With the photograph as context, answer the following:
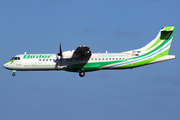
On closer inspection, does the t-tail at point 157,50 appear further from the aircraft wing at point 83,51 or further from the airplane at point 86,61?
the aircraft wing at point 83,51

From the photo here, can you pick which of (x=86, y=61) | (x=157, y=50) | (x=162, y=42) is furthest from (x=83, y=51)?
(x=162, y=42)

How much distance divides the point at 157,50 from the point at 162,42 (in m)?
1.14

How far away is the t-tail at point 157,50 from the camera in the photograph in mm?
31078

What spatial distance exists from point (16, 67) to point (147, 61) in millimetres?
14120

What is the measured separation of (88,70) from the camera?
3089 cm

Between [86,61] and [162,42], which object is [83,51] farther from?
[162,42]

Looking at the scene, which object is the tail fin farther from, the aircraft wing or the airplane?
the aircraft wing

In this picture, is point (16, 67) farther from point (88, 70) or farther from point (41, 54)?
point (88, 70)

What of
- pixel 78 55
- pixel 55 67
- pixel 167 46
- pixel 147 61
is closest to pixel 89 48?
pixel 78 55

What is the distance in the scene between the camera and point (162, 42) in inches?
1261

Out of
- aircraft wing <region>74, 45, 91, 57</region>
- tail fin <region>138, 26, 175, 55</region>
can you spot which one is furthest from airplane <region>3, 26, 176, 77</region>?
tail fin <region>138, 26, 175, 55</region>

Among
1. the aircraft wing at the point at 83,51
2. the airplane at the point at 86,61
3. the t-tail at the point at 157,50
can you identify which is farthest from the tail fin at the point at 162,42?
the aircraft wing at the point at 83,51

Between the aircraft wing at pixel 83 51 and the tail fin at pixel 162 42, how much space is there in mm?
6311

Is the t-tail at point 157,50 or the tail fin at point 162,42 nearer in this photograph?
the t-tail at point 157,50
